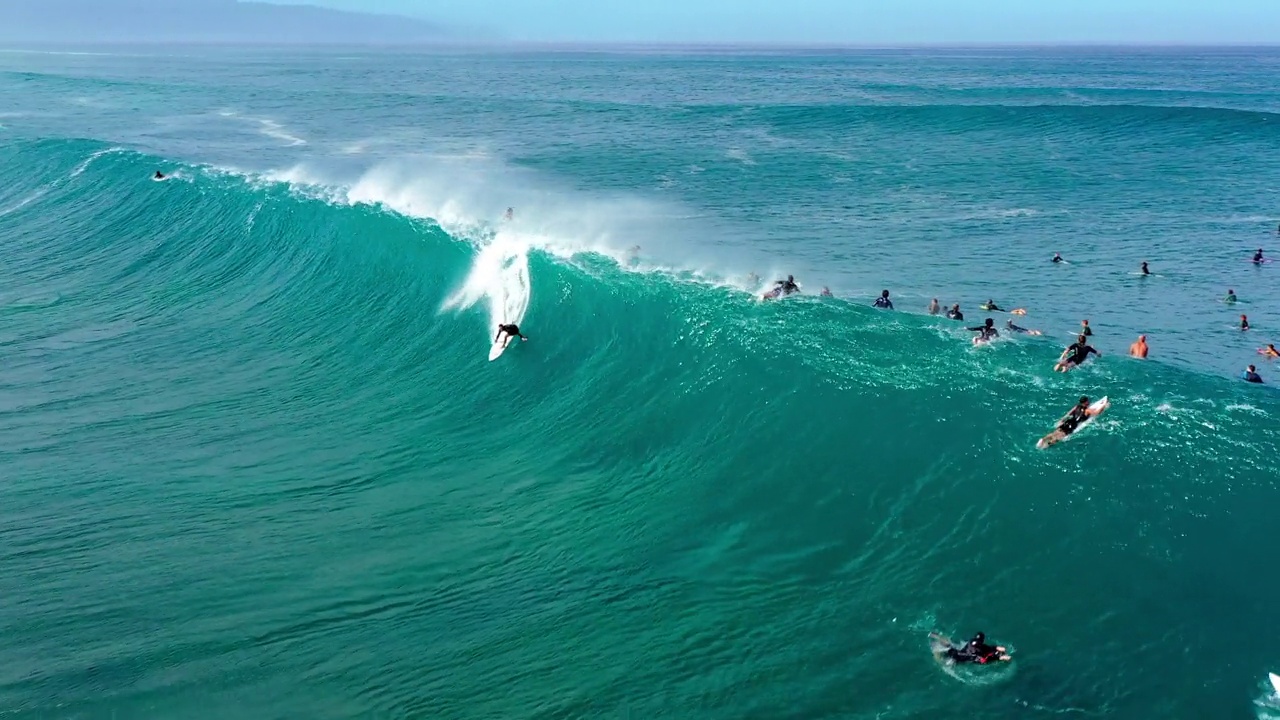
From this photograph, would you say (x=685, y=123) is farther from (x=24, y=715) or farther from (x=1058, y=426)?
(x=24, y=715)

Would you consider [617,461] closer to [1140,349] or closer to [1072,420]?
[1072,420]

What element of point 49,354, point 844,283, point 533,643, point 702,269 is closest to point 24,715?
point 533,643

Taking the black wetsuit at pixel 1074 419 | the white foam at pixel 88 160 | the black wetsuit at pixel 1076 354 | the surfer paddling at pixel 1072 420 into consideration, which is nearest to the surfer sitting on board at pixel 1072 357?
the black wetsuit at pixel 1076 354

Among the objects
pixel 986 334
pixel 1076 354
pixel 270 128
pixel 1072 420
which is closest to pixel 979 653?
pixel 1072 420

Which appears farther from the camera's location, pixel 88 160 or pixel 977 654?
pixel 88 160

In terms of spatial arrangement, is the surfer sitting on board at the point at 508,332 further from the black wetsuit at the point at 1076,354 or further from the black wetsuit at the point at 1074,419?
the black wetsuit at the point at 1076,354

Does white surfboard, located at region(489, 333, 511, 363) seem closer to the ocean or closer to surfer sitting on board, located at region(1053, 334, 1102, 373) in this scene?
the ocean
